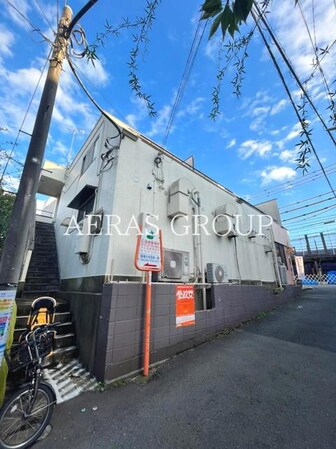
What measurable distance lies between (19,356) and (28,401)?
0.40 m

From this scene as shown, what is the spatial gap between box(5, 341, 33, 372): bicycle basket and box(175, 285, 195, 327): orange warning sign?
88.9 inches

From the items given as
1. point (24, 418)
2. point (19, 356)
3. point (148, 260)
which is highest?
point (148, 260)

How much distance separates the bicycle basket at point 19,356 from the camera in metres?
1.93

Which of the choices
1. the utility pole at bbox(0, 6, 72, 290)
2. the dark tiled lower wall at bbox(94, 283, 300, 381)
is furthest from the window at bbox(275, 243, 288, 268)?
the utility pole at bbox(0, 6, 72, 290)

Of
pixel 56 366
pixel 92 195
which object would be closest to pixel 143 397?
pixel 56 366

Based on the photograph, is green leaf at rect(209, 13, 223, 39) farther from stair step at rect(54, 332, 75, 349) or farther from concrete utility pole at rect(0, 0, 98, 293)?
stair step at rect(54, 332, 75, 349)

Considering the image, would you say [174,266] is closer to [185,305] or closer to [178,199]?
[185,305]

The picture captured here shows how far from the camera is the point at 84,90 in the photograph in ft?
8.95

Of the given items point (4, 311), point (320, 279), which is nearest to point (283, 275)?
point (4, 311)

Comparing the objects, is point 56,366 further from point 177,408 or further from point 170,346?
point 177,408

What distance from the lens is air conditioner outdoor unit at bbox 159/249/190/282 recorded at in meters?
3.77

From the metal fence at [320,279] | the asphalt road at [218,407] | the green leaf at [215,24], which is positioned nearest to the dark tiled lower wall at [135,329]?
the asphalt road at [218,407]

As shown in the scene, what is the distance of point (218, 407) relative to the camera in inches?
84.0

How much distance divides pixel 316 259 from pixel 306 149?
25.4m
